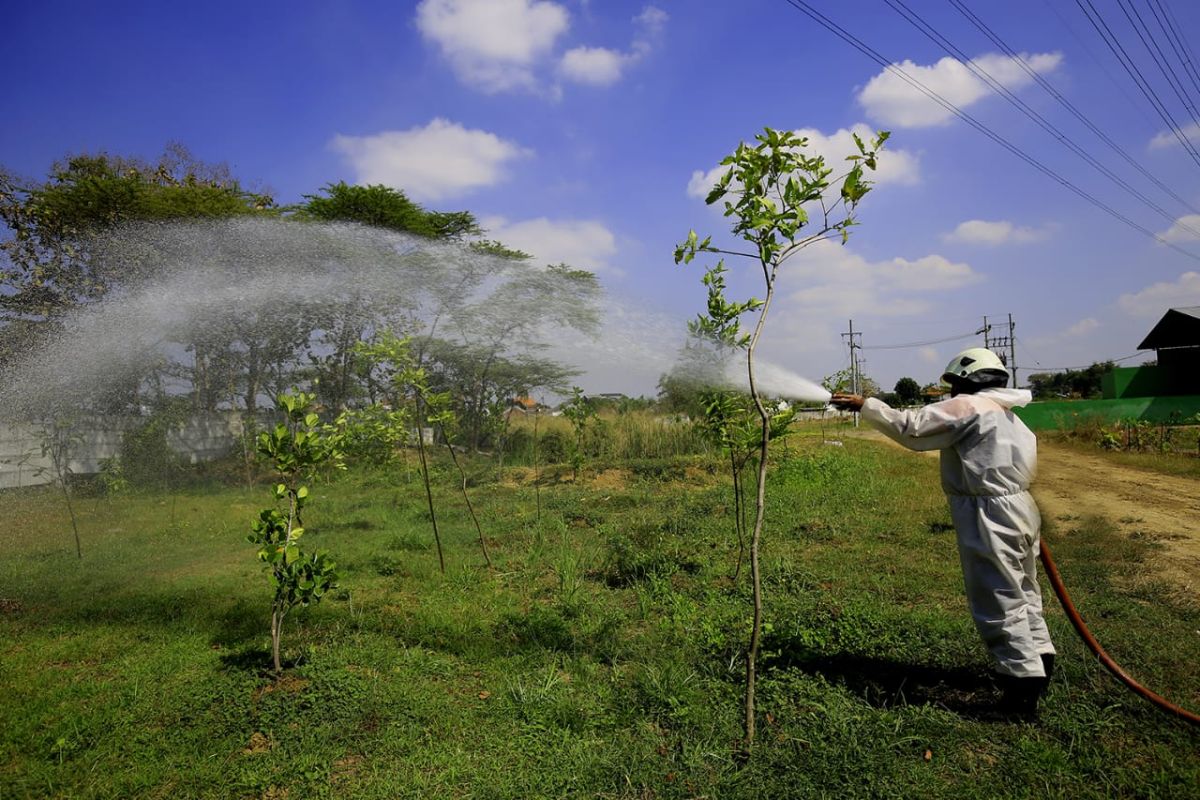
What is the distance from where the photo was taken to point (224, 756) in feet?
10.3

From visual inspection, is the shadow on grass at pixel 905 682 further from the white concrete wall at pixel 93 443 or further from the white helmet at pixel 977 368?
the white concrete wall at pixel 93 443

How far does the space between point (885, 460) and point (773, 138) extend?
12.2m

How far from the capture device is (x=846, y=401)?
11.7ft

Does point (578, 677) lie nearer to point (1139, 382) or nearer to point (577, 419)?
point (577, 419)

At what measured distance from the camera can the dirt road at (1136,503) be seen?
5.94 m

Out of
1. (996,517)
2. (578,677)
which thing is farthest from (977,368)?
(578,677)

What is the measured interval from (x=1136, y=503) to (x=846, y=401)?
7729mm

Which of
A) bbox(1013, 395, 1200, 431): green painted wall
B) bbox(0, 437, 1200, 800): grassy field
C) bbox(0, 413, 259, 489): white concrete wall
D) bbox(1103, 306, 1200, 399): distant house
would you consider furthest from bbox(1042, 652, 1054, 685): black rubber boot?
bbox(1103, 306, 1200, 399): distant house

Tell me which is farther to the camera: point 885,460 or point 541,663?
point 885,460

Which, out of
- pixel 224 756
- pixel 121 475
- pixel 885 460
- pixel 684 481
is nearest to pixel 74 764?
pixel 224 756

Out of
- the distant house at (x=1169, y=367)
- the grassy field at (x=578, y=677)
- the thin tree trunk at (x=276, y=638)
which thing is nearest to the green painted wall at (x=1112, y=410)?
the distant house at (x=1169, y=367)

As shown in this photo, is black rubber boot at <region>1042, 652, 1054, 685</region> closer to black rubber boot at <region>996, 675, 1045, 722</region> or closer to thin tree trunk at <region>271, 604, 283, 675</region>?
black rubber boot at <region>996, 675, 1045, 722</region>

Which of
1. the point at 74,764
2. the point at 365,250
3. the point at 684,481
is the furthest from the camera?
the point at 365,250

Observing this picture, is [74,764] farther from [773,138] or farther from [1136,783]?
[1136,783]
